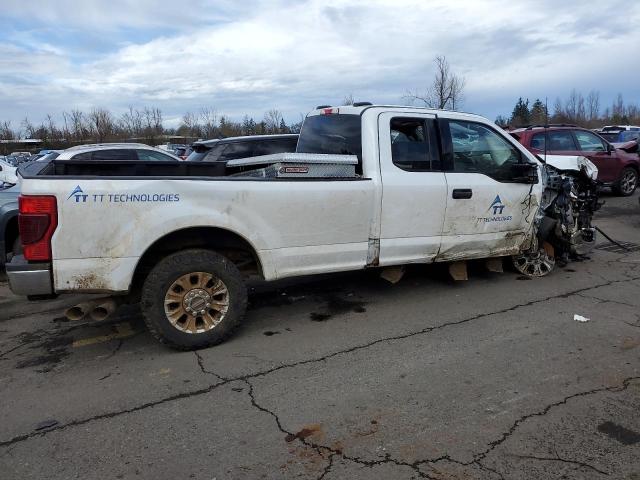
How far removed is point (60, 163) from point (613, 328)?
17.6 ft

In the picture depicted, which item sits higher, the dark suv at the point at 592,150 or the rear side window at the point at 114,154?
the rear side window at the point at 114,154

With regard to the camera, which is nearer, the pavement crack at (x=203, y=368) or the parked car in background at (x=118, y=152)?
the pavement crack at (x=203, y=368)

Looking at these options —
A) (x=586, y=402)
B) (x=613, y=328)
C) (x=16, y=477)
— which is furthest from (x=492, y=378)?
(x=16, y=477)

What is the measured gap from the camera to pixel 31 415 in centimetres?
343

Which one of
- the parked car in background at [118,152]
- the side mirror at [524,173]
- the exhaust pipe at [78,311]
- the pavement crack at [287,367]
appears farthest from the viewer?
the parked car in background at [118,152]

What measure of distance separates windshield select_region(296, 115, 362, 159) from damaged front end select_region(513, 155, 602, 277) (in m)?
2.45

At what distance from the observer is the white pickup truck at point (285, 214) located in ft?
12.9

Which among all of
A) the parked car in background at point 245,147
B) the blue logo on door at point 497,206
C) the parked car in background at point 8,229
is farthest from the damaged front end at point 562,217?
the parked car in background at point 8,229

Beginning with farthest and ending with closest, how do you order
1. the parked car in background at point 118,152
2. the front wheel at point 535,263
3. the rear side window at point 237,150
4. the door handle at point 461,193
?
the parked car in background at point 118,152
the rear side window at point 237,150
the front wheel at point 535,263
the door handle at point 461,193

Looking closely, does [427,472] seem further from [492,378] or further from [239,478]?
[492,378]

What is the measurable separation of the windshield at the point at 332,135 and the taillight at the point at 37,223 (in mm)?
2778

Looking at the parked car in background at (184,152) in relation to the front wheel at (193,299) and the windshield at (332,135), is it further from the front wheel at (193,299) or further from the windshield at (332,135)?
the front wheel at (193,299)

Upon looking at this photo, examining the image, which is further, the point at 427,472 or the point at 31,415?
the point at 31,415

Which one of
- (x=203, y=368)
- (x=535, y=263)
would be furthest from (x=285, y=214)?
(x=535, y=263)
